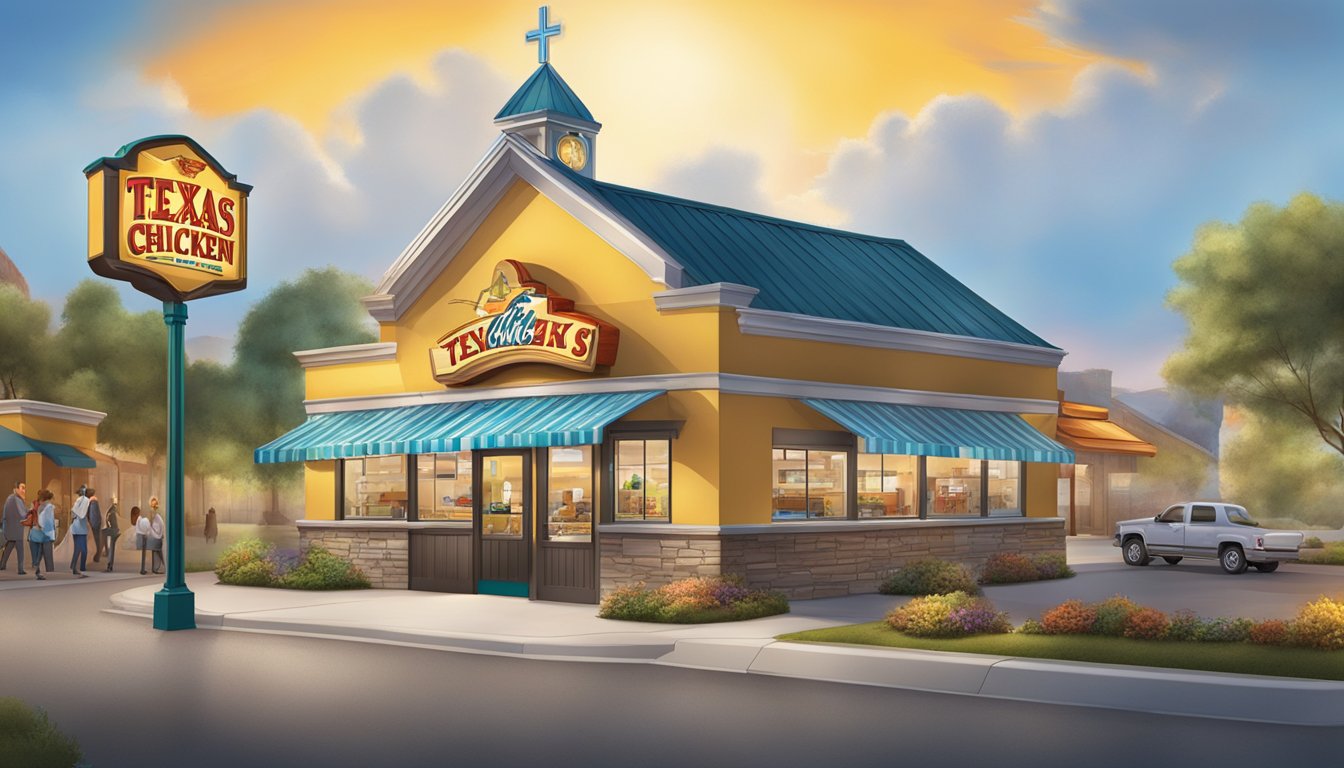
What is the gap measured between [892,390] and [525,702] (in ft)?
49.8

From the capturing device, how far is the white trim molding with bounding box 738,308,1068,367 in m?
26.3

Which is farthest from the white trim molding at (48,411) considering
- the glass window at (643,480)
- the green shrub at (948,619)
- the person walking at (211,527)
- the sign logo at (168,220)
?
the green shrub at (948,619)

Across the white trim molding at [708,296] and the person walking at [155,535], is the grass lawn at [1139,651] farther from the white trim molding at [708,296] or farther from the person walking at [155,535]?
the person walking at [155,535]

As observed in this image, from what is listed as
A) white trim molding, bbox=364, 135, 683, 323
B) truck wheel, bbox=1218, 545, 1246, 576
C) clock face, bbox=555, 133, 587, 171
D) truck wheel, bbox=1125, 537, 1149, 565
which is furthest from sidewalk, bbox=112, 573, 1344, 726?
truck wheel, bbox=1125, 537, 1149, 565

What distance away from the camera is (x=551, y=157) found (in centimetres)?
3083

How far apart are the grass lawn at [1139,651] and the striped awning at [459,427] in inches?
276

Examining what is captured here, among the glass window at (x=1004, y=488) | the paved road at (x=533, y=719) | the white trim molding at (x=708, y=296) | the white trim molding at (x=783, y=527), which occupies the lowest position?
the paved road at (x=533, y=719)

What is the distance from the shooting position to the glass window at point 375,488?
Result: 3075 centimetres

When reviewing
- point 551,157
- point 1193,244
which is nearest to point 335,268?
point 1193,244

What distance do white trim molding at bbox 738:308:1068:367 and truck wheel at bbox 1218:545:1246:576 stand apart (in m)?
5.81

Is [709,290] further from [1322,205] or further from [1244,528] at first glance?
[1322,205]

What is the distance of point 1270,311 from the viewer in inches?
1911

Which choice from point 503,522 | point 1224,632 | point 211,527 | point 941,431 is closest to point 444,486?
point 503,522

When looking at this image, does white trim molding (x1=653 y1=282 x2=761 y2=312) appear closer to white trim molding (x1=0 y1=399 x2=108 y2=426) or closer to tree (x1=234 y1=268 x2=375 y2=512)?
white trim molding (x1=0 y1=399 x2=108 y2=426)
